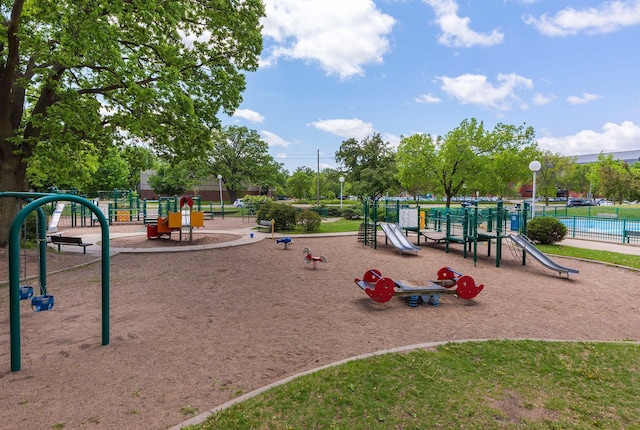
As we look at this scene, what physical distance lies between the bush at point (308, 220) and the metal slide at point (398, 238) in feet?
20.1

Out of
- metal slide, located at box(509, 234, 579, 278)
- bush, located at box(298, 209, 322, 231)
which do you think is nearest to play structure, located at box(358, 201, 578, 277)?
metal slide, located at box(509, 234, 579, 278)

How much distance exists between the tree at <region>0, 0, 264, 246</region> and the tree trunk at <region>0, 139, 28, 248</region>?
27 millimetres

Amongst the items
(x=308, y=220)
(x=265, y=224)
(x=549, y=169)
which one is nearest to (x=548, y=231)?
(x=308, y=220)

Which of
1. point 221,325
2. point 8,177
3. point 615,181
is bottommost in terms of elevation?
point 221,325

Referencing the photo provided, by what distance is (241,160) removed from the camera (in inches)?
2189

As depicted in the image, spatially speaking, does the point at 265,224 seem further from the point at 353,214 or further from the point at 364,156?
the point at 364,156

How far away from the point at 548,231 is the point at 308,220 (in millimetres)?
12252

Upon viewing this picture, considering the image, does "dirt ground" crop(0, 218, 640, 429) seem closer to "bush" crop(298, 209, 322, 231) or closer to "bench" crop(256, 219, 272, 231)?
"bench" crop(256, 219, 272, 231)

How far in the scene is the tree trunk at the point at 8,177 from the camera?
37.6ft

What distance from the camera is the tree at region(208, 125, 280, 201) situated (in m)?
53.8

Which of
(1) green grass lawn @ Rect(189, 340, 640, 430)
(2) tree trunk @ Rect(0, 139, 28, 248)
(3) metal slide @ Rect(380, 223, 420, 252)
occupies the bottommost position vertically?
(1) green grass lawn @ Rect(189, 340, 640, 430)

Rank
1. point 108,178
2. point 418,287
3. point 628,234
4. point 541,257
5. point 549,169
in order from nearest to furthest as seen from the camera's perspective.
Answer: point 418,287 < point 541,257 < point 628,234 < point 549,169 < point 108,178

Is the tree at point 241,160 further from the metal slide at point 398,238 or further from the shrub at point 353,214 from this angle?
the metal slide at point 398,238

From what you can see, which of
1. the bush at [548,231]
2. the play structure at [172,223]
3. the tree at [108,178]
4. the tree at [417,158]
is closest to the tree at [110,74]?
the play structure at [172,223]
